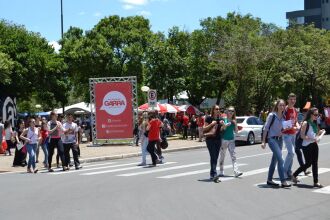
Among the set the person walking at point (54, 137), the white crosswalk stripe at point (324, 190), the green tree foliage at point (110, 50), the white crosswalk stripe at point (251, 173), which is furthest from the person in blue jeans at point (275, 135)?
the green tree foliage at point (110, 50)

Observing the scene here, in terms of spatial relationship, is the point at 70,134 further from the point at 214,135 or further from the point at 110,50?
the point at 110,50

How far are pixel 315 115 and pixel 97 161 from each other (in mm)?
10591

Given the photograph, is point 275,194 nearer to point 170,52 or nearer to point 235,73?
point 235,73

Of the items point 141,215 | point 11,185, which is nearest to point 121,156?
point 11,185

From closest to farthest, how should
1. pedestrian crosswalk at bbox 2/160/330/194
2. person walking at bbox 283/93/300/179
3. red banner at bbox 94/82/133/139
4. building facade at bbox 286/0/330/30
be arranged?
person walking at bbox 283/93/300/179
pedestrian crosswalk at bbox 2/160/330/194
red banner at bbox 94/82/133/139
building facade at bbox 286/0/330/30

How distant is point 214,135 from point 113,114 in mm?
15305

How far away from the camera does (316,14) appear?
106562 millimetres

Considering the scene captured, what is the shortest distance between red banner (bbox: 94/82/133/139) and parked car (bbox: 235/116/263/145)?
18.2 feet

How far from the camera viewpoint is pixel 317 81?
4566 cm

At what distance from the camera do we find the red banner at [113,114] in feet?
87.0

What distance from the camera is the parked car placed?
1032 inches

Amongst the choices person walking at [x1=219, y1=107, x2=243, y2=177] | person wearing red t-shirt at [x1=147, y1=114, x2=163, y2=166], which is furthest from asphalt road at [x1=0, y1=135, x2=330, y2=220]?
person wearing red t-shirt at [x1=147, y1=114, x2=163, y2=166]

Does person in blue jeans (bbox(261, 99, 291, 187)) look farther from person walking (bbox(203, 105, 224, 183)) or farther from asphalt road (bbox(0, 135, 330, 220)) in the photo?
person walking (bbox(203, 105, 224, 183))

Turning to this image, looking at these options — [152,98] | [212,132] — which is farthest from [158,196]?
[152,98]
